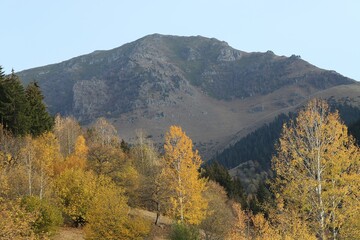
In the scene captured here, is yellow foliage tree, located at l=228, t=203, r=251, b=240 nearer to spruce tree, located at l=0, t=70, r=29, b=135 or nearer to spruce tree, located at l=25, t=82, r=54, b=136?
spruce tree, located at l=0, t=70, r=29, b=135

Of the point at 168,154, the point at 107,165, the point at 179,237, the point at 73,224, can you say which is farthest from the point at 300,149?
the point at 107,165

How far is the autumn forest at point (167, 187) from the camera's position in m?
25.0

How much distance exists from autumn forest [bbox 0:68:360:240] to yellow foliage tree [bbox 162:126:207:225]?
0.46 feet

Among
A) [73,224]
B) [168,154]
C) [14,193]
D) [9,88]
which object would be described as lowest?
[73,224]

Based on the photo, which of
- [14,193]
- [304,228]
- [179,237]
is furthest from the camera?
[14,193]

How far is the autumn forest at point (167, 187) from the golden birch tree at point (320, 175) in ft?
0.23

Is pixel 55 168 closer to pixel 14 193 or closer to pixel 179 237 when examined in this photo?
pixel 14 193

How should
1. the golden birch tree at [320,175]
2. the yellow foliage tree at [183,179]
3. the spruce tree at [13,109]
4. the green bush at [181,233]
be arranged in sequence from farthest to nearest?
the spruce tree at [13,109] < the yellow foliage tree at [183,179] < the green bush at [181,233] < the golden birch tree at [320,175]

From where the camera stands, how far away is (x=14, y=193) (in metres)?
46.8

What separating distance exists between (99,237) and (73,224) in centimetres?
1187

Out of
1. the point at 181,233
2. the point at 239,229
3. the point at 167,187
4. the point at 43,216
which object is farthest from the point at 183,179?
the point at 43,216

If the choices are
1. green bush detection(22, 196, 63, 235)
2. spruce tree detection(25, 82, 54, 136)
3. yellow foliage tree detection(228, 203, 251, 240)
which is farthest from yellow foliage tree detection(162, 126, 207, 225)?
spruce tree detection(25, 82, 54, 136)

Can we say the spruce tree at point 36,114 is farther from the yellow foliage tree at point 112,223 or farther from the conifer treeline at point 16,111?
the yellow foliage tree at point 112,223

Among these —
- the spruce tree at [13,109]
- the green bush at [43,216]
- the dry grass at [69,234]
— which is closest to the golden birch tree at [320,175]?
the green bush at [43,216]
